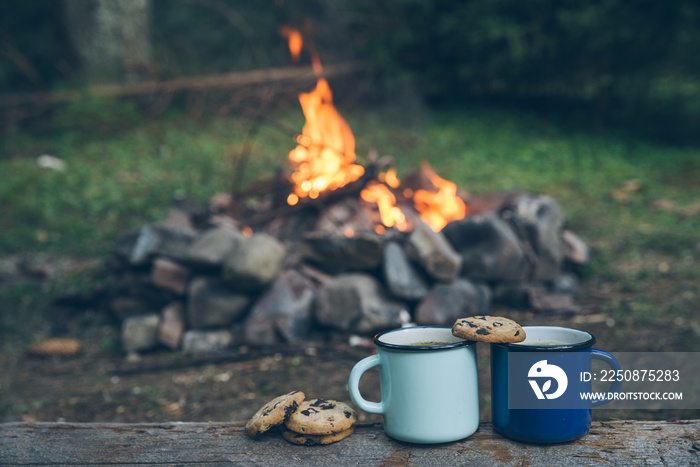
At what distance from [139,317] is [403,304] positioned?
190cm

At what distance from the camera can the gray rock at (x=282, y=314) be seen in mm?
4078

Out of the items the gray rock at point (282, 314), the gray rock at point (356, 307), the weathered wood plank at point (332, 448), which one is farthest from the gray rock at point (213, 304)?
the weathered wood plank at point (332, 448)

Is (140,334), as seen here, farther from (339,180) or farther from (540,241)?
(540,241)

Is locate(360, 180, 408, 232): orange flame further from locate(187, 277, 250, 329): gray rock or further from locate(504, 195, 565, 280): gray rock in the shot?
locate(187, 277, 250, 329): gray rock

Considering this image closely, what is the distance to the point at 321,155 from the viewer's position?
5.20 metres

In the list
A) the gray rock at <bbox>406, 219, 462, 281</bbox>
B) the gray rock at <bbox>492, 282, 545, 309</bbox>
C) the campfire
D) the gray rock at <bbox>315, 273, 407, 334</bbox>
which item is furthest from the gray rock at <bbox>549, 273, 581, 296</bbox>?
the gray rock at <bbox>315, 273, 407, 334</bbox>

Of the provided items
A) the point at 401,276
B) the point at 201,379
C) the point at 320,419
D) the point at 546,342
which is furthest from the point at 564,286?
the point at 320,419

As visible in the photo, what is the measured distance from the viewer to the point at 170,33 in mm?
12195

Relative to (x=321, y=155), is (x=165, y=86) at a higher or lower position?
higher

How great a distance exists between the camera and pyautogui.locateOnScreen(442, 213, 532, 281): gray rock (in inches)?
173

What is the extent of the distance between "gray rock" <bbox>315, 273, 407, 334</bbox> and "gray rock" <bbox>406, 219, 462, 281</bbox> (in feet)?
1.09

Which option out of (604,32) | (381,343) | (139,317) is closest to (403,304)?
(139,317)

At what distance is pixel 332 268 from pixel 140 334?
1435mm

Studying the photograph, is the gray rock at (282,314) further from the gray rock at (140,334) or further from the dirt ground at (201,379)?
the gray rock at (140,334)
